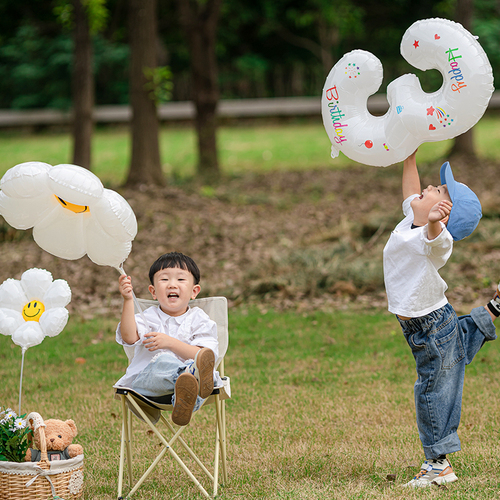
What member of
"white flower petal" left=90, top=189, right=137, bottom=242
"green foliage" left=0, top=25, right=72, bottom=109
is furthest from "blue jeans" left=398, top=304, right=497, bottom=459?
"green foliage" left=0, top=25, right=72, bottom=109

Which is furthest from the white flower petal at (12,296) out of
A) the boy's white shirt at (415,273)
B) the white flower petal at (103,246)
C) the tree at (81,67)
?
the tree at (81,67)

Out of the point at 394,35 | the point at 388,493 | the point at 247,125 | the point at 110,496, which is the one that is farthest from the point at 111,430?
the point at 394,35

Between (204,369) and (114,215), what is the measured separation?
82cm

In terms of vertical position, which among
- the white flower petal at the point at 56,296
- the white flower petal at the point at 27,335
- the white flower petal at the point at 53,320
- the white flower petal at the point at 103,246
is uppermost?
the white flower petal at the point at 103,246

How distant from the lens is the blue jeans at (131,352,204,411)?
319cm

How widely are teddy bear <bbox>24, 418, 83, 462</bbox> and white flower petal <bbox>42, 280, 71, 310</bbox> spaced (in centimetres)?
55

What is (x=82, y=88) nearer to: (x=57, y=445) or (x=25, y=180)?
(x=25, y=180)

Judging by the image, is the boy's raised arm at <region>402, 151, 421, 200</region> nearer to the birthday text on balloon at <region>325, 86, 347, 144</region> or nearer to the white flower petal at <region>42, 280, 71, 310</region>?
the birthday text on balloon at <region>325, 86, 347, 144</region>

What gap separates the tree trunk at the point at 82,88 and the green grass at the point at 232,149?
174 centimetres

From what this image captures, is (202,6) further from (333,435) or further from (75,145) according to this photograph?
(333,435)

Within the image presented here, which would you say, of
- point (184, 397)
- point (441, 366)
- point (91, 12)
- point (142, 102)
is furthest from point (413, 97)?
point (91, 12)

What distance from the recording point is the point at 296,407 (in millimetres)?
4602

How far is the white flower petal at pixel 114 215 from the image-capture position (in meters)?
3.18

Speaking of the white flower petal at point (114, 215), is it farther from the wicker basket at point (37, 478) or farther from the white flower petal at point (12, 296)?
the wicker basket at point (37, 478)
